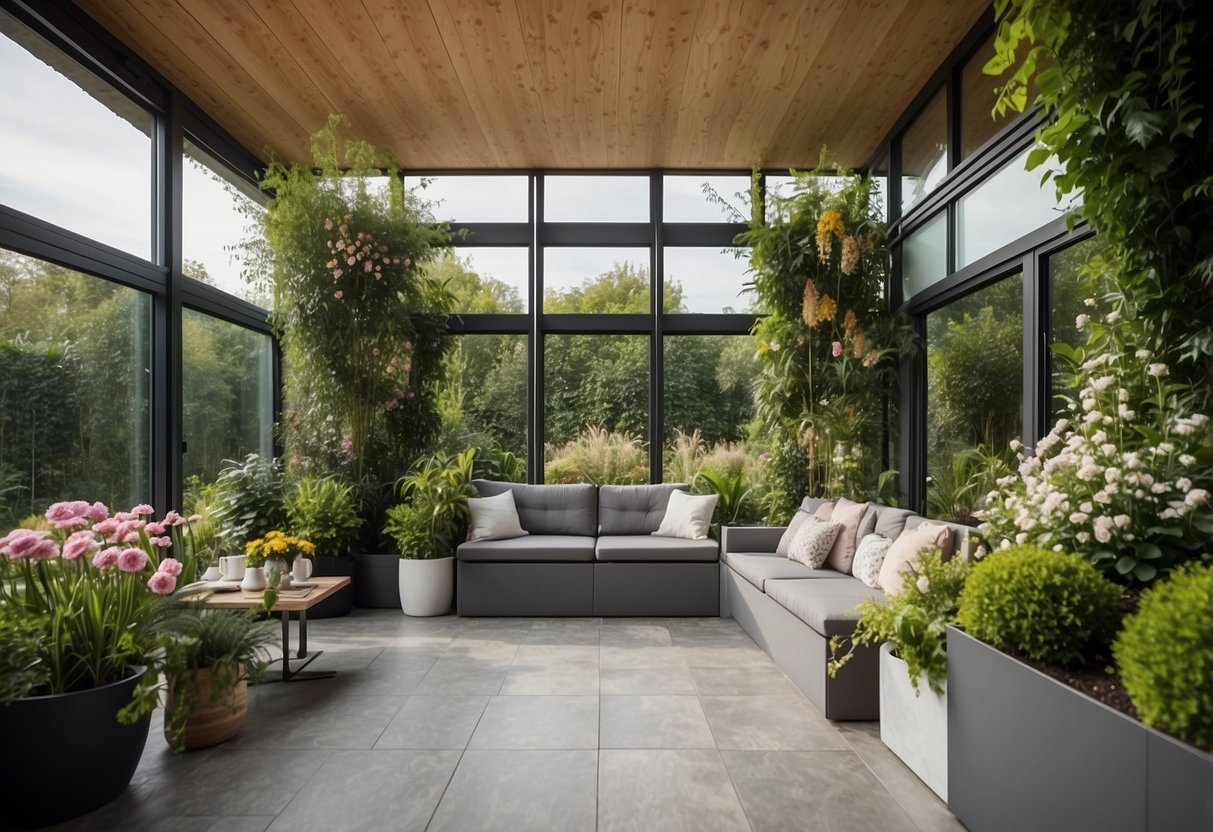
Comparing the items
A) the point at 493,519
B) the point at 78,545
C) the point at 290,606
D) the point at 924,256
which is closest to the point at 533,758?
the point at 290,606

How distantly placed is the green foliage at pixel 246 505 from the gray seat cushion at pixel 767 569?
10.8ft

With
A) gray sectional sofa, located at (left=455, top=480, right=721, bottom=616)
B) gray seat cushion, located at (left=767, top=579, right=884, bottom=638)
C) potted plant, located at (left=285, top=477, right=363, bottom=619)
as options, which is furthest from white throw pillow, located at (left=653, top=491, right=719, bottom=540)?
potted plant, located at (left=285, top=477, right=363, bottom=619)

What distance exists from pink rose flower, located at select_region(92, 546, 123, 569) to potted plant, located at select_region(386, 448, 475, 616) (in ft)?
8.56

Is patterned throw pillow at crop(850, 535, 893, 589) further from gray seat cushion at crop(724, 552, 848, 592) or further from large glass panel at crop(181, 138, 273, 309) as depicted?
large glass panel at crop(181, 138, 273, 309)

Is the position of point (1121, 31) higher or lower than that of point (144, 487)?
higher

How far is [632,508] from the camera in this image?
223 inches

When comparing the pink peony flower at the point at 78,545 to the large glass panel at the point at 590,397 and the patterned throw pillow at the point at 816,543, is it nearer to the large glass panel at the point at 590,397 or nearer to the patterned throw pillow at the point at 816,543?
the patterned throw pillow at the point at 816,543

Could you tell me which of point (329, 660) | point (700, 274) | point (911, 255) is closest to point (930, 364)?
point (911, 255)

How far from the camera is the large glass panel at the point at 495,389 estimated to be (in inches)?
241

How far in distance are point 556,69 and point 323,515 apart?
11.4 ft

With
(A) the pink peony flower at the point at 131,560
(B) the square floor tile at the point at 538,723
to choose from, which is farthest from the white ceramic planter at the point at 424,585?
(A) the pink peony flower at the point at 131,560

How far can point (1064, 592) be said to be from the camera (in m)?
1.85

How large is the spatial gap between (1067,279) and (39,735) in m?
4.46

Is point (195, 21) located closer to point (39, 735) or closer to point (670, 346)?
point (39, 735)
